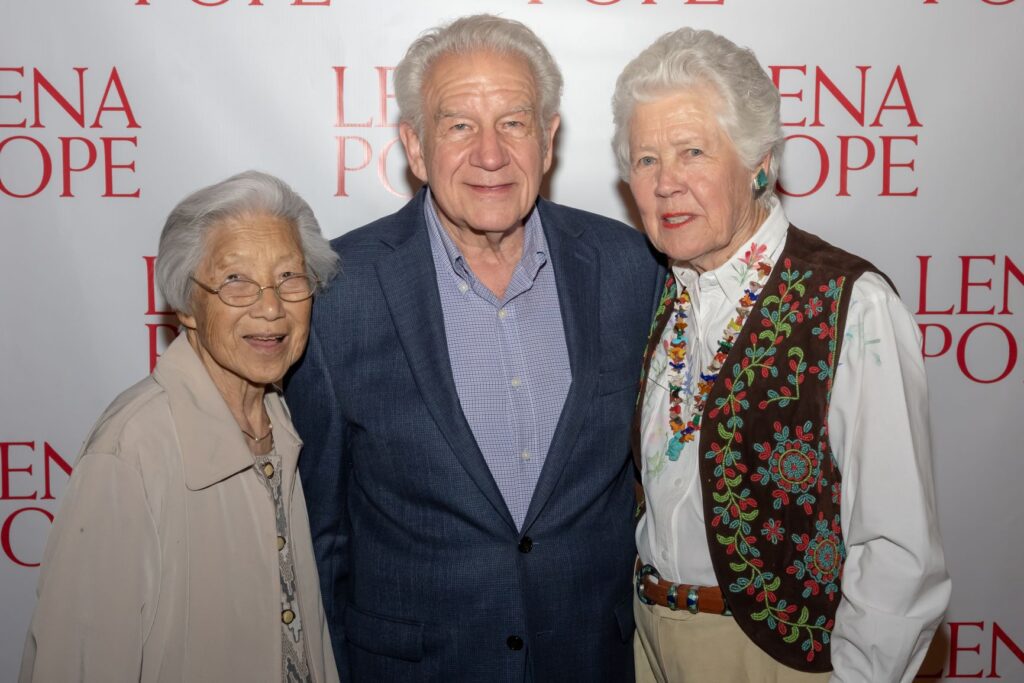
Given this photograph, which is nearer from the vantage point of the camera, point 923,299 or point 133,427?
point 133,427

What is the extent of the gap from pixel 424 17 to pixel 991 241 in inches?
75.2

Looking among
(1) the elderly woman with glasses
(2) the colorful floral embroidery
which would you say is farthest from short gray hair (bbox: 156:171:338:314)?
(2) the colorful floral embroidery

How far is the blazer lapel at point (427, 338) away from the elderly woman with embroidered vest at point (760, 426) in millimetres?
371

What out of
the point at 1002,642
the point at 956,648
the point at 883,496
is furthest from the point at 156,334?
the point at 1002,642

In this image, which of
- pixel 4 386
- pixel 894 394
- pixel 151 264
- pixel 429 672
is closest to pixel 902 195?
pixel 894 394

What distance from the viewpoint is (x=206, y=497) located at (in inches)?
66.3

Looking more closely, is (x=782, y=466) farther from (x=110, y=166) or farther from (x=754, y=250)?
(x=110, y=166)

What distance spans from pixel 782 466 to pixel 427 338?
0.78 metres

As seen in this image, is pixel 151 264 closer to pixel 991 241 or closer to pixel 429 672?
pixel 429 672

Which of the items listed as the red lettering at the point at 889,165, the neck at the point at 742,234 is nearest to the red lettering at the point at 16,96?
the neck at the point at 742,234

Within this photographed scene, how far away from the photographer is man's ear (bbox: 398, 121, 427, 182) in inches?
84.7

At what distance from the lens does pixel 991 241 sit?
293cm

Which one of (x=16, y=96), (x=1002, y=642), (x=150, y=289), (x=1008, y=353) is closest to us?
(x=16, y=96)

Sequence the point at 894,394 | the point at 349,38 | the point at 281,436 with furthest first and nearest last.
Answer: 1. the point at 349,38
2. the point at 281,436
3. the point at 894,394
